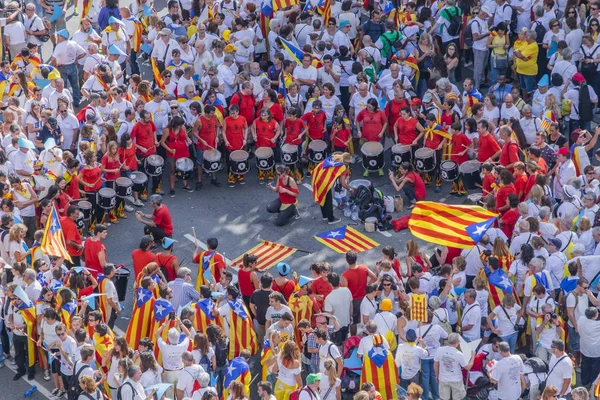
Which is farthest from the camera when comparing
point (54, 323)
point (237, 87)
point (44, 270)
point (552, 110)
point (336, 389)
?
point (237, 87)

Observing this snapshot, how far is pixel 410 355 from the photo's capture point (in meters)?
18.6

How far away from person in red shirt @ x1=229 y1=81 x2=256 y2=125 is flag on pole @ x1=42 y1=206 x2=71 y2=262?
5693 mm

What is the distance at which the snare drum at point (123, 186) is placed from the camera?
24.0m

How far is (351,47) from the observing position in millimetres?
28000

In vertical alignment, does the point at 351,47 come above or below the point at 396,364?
above

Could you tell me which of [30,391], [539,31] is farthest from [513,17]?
[30,391]

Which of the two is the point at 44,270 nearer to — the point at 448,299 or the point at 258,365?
the point at 258,365

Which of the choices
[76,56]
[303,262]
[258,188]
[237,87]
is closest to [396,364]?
[303,262]

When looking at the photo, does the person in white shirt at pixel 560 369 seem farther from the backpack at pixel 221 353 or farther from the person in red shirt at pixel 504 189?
the person in red shirt at pixel 504 189

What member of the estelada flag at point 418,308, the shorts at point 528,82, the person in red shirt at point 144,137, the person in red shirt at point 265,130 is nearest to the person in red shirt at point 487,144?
the shorts at point 528,82

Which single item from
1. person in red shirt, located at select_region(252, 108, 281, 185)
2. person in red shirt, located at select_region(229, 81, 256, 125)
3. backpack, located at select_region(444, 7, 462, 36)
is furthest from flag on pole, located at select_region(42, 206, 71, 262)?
backpack, located at select_region(444, 7, 462, 36)

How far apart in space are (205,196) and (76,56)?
15.8ft

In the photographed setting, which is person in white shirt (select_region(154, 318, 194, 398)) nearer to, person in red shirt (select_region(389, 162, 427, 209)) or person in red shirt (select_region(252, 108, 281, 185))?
person in red shirt (select_region(389, 162, 427, 209))

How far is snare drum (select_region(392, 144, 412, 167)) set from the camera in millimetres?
25172
